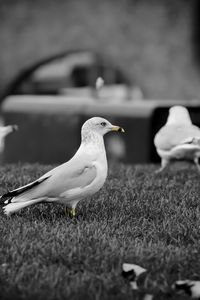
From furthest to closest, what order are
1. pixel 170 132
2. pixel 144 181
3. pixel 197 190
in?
pixel 170 132, pixel 144 181, pixel 197 190

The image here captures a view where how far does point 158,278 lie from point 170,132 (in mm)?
3607

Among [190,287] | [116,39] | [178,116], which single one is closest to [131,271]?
[190,287]

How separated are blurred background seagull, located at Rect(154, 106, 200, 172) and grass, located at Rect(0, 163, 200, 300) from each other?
976 millimetres

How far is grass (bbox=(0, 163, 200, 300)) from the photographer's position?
367 cm

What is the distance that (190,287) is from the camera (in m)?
3.62

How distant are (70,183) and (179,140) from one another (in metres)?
2.51

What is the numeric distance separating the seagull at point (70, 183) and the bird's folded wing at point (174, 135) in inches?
85.1

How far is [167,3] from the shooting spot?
13.7 metres

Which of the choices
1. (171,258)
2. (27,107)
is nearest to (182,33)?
(27,107)

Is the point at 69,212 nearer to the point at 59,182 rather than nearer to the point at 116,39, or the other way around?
the point at 59,182

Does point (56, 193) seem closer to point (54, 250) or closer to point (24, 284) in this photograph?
point (54, 250)

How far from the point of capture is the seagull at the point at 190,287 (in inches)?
141

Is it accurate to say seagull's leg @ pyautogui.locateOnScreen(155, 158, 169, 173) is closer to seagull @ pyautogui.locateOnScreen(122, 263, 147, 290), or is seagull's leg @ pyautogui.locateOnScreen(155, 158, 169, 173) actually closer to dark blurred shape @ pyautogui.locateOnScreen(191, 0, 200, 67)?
seagull @ pyautogui.locateOnScreen(122, 263, 147, 290)

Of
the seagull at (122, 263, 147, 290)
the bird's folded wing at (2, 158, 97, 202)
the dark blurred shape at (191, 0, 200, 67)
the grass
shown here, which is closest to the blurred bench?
the dark blurred shape at (191, 0, 200, 67)
